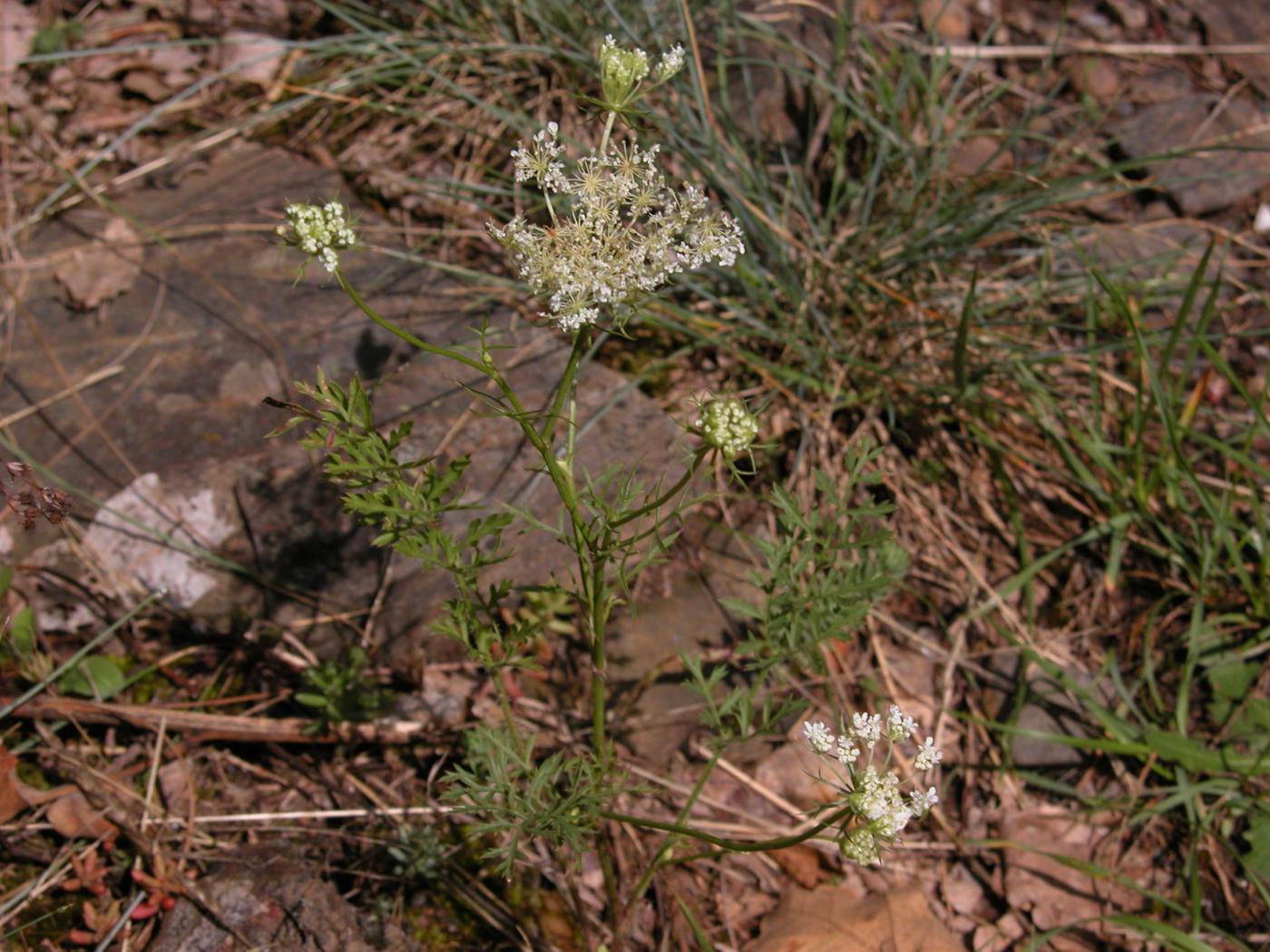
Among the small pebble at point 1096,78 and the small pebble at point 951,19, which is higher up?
the small pebble at point 951,19

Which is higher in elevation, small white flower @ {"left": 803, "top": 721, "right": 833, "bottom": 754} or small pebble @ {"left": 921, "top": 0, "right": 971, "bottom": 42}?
small pebble @ {"left": 921, "top": 0, "right": 971, "bottom": 42}

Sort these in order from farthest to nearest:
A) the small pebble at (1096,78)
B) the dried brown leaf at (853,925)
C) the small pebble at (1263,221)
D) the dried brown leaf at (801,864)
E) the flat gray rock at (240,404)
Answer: the small pebble at (1096,78) < the small pebble at (1263,221) < the flat gray rock at (240,404) < the dried brown leaf at (801,864) < the dried brown leaf at (853,925)

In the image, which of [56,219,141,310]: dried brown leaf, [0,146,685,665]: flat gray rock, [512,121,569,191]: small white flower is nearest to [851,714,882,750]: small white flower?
[512,121,569,191]: small white flower

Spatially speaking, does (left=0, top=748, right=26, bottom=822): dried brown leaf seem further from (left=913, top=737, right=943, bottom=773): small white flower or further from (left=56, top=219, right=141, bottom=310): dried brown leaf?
(left=913, top=737, right=943, bottom=773): small white flower

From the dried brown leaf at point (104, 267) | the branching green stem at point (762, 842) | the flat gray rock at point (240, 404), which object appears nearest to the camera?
the branching green stem at point (762, 842)

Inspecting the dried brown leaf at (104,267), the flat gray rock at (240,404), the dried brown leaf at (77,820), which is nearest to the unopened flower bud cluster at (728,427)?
the flat gray rock at (240,404)

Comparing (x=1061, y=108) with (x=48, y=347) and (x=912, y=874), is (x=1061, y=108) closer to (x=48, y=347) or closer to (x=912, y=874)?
(x=912, y=874)

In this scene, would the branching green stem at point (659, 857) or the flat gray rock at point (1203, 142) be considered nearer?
the branching green stem at point (659, 857)

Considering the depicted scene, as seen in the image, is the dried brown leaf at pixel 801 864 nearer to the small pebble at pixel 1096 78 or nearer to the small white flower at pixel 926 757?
the small white flower at pixel 926 757

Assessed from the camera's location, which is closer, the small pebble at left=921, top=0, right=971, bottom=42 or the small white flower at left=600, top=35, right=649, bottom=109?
the small white flower at left=600, top=35, right=649, bottom=109
